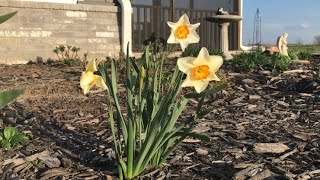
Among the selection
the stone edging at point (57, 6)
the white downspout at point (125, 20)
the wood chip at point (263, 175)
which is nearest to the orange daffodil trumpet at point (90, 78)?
the wood chip at point (263, 175)

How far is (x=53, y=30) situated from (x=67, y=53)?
0.75 meters

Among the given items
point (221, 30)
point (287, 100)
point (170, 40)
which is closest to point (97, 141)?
point (170, 40)

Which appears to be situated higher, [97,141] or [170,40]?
[170,40]

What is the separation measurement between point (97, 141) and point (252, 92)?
136 inches

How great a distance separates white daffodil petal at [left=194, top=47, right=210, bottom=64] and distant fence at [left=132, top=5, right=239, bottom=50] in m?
10.5

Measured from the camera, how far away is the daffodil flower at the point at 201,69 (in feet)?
8.35

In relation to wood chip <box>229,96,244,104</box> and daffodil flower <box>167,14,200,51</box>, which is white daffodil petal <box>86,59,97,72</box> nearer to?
daffodil flower <box>167,14,200,51</box>

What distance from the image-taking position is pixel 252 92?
6766 mm

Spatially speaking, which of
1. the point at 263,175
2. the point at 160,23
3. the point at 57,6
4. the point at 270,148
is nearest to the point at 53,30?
the point at 57,6

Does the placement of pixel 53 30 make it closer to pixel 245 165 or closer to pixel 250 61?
pixel 250 61

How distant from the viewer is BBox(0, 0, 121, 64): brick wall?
10.5 m

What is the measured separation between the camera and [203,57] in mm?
2557

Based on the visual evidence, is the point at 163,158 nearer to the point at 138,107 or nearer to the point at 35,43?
the point at 138,107

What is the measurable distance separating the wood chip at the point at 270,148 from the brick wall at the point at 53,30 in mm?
7886
